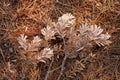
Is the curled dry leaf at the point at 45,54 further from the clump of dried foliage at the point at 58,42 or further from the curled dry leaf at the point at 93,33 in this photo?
the curled dry leaf at the point at 93,33

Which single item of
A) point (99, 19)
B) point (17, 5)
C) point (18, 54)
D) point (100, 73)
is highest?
point (17, 5)

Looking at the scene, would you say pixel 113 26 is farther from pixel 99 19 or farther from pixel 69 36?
pixel 69 36

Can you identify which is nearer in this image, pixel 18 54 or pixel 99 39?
pixel 99 39

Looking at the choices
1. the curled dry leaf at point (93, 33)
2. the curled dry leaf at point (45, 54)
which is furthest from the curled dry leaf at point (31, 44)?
the curled dry leaf at point (93, 33)

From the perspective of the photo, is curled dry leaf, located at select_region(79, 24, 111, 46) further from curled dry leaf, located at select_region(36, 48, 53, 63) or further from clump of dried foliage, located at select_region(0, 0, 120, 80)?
curled dry leaf, located at select_region(36, 48, 53, 63)

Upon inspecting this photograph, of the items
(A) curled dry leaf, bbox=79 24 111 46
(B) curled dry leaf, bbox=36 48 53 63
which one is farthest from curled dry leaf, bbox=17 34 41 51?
(A) curled dry leaf, bbox=79 24 111 46

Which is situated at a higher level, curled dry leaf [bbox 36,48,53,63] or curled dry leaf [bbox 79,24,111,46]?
curled dry leaf [bbox 79,24,111,46]

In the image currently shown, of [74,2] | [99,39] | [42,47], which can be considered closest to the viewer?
[99,39]

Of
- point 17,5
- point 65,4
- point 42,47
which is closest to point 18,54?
point 42,47
